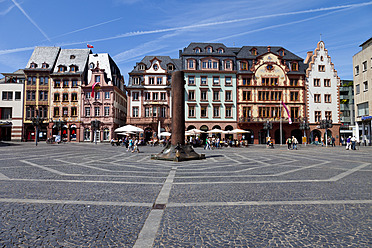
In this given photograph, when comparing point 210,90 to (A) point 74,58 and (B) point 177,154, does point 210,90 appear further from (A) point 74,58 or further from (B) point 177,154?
(B) point 177,154

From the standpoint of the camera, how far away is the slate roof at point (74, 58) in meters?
53.3

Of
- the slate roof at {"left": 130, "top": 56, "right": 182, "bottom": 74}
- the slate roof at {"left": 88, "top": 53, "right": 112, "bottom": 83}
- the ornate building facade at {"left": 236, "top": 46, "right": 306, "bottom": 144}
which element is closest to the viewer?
the ornate building facade at {"left": 236, "top": 46, "right": 306, "bottom": 144}

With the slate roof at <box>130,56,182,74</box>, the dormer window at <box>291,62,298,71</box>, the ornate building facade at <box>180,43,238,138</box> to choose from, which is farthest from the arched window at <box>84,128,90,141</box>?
the dormer window at <box>291,62,298,71</box>

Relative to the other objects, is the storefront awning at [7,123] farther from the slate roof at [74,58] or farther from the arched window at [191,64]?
the arched window at [191,64]

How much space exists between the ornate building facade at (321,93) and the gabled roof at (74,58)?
1693 inches

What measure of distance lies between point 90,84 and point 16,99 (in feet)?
47.8

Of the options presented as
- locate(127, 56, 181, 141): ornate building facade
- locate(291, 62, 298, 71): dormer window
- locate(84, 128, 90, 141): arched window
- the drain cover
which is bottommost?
the drain cover

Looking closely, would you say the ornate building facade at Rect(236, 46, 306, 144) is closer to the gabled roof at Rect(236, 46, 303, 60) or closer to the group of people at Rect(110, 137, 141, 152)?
the gabled roof at Rect(236, 46, 303, 60)

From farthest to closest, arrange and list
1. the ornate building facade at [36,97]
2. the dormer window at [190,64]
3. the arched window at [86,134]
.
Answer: the ornate building facade at [36,97] < the arched window at [86,134] < the dormer window at [190,64]

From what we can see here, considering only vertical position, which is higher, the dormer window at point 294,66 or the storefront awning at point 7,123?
the dormer window at point 294,66

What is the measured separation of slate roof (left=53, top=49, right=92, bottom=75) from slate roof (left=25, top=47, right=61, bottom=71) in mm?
939

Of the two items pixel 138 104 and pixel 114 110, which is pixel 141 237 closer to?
pixel 138 104

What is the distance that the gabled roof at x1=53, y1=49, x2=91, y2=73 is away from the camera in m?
53.4

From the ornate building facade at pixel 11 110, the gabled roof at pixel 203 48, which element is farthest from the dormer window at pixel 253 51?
the ornate building facade at pixel 11 110
